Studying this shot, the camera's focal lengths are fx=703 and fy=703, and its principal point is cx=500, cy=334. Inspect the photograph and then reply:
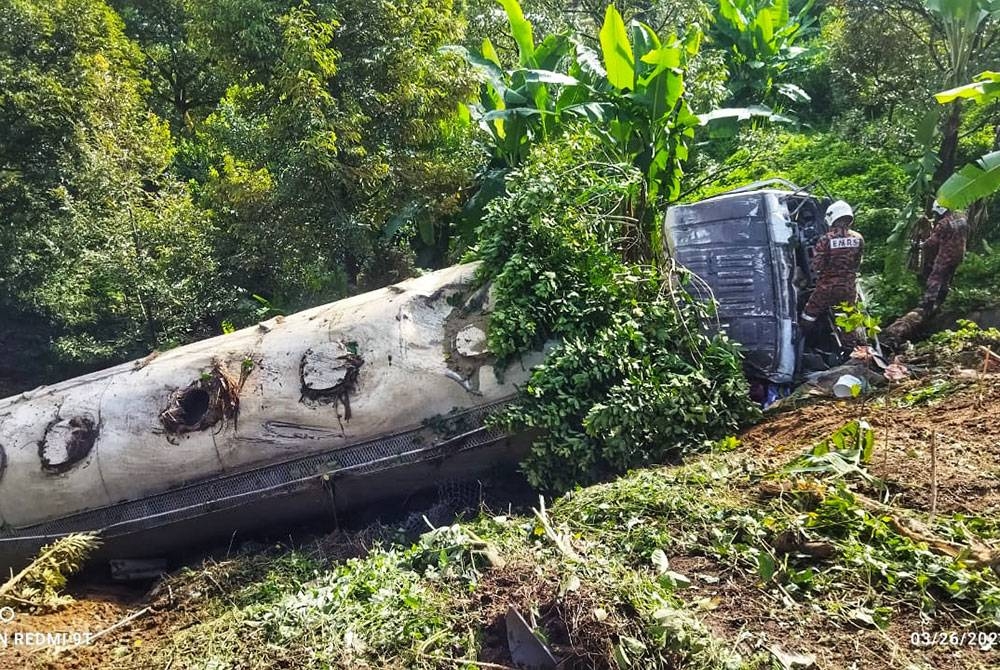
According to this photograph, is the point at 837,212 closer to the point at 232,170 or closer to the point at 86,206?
the point at 232,170

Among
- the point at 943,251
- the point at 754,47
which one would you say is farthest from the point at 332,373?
the point at 754,47

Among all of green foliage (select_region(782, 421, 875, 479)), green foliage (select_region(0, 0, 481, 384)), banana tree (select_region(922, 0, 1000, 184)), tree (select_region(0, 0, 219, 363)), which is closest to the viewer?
green foliage (select_region(782, 421, 875, 479))

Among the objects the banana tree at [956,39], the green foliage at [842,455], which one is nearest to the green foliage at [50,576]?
the green foliage at [842,455]

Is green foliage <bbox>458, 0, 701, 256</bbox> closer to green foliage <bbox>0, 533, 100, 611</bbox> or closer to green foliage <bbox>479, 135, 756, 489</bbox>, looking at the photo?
green foliage <bbox>479, 135, 756, 489</bbox>

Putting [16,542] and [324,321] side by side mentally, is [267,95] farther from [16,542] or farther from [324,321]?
[16,542]

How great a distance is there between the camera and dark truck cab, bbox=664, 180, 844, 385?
5613 mm

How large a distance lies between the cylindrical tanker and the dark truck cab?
1.77 metres

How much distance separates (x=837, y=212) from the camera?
5.71 m

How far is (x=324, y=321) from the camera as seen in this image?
237 inches

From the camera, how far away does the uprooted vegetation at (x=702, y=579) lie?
307 centimetres

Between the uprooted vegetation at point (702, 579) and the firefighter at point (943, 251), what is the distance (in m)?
2.17

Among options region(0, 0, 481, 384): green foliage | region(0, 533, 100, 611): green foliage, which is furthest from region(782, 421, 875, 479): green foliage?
region(0, 0, 481, 384): green foliage

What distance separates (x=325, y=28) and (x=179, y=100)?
34.0 ft

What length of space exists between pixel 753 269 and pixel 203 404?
4692mm
